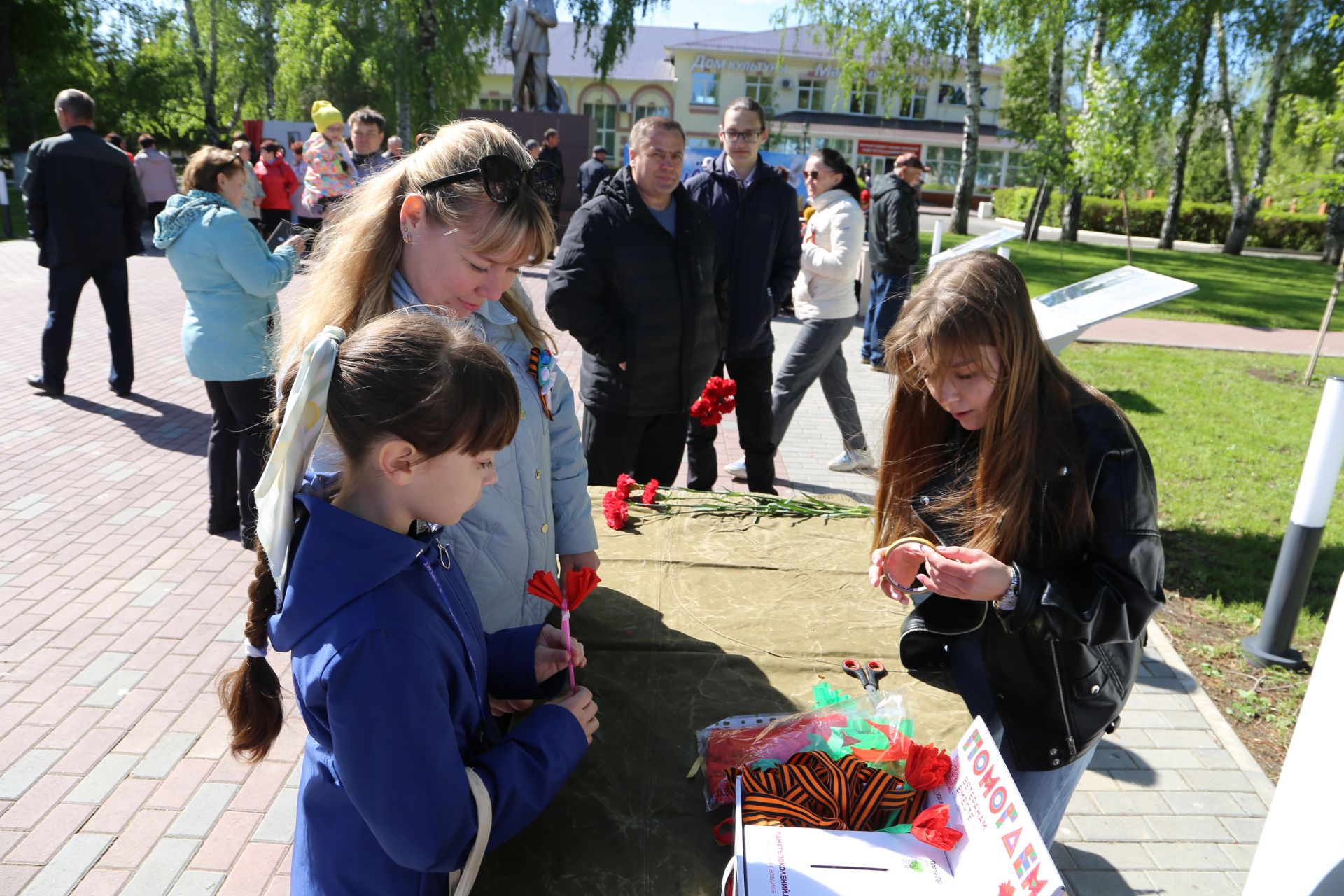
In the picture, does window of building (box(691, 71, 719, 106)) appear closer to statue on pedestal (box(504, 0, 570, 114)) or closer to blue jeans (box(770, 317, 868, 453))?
statue on pedestal (box(504, 0, 570, 114))

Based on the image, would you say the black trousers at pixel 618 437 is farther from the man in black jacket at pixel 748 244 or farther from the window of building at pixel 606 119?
the window of building at pixel 606 119

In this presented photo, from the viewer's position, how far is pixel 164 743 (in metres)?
3.14

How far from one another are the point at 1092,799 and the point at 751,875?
2.14 m

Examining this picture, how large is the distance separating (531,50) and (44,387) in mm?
12418

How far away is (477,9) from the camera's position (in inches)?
849

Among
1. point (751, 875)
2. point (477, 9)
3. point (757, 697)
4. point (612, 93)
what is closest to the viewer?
point (751, 875)

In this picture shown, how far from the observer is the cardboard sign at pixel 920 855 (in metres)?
1.31

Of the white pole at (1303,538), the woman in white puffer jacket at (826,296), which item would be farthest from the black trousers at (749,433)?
the white pole at (1303,538)

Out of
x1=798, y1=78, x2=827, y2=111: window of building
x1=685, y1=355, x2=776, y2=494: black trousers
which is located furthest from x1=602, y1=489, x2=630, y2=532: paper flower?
x1=798, y1=78, x2=827, y2=111: window of building

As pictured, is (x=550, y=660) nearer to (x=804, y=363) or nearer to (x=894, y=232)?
(x=804, y=363)

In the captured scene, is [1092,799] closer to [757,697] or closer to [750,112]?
[757,697]

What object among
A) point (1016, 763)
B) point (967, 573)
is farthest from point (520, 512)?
point (1016, 763)

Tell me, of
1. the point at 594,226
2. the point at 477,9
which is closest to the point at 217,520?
the point at 594,226

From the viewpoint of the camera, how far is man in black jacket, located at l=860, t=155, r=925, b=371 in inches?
348
